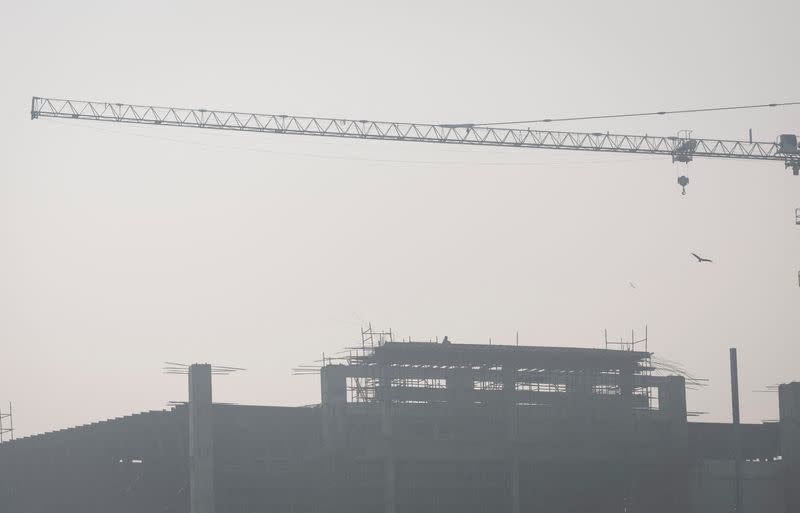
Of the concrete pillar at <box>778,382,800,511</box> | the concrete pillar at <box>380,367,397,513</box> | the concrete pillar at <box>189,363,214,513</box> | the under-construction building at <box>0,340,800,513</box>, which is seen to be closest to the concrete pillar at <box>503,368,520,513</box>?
the under-construction building at <box>0,340,800,513</box>

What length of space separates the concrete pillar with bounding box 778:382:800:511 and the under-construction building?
110 mm

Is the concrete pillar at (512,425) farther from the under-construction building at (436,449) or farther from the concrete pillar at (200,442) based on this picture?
the concrete pillar at (200,442)

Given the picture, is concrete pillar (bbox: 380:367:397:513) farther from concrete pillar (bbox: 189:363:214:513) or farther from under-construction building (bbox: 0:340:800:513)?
concrete pillar (bbox: 189:363:214:513)

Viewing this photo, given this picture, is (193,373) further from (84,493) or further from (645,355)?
(645,355)

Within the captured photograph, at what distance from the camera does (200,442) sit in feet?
290

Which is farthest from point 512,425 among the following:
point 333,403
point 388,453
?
point 333,403

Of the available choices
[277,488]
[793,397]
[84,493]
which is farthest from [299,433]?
[793,397]

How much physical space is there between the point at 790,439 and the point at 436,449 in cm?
2964

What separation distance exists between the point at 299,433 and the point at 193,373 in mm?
10965

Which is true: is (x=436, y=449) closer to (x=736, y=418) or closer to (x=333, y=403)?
(x=333, y=403)

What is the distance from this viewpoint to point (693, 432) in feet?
358

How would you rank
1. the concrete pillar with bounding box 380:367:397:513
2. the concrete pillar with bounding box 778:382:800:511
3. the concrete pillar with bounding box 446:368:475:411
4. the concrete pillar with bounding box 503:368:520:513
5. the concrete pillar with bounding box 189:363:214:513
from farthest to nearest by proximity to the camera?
the concrete pillar with bounding box 778:382:800:511
the concrete pillar with bounding box 446:368:475:411
the concrete pillar with bounding box 503:368:520:513
the concrete pillar with bounding box 380:367:397:513
the concrete pillar with bounding box 189:363:214:513

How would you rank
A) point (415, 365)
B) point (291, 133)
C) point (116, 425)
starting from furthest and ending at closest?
point (291, 133), point (415, 365), point (116, 425)

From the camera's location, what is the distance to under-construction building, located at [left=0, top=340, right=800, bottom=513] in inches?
3575
